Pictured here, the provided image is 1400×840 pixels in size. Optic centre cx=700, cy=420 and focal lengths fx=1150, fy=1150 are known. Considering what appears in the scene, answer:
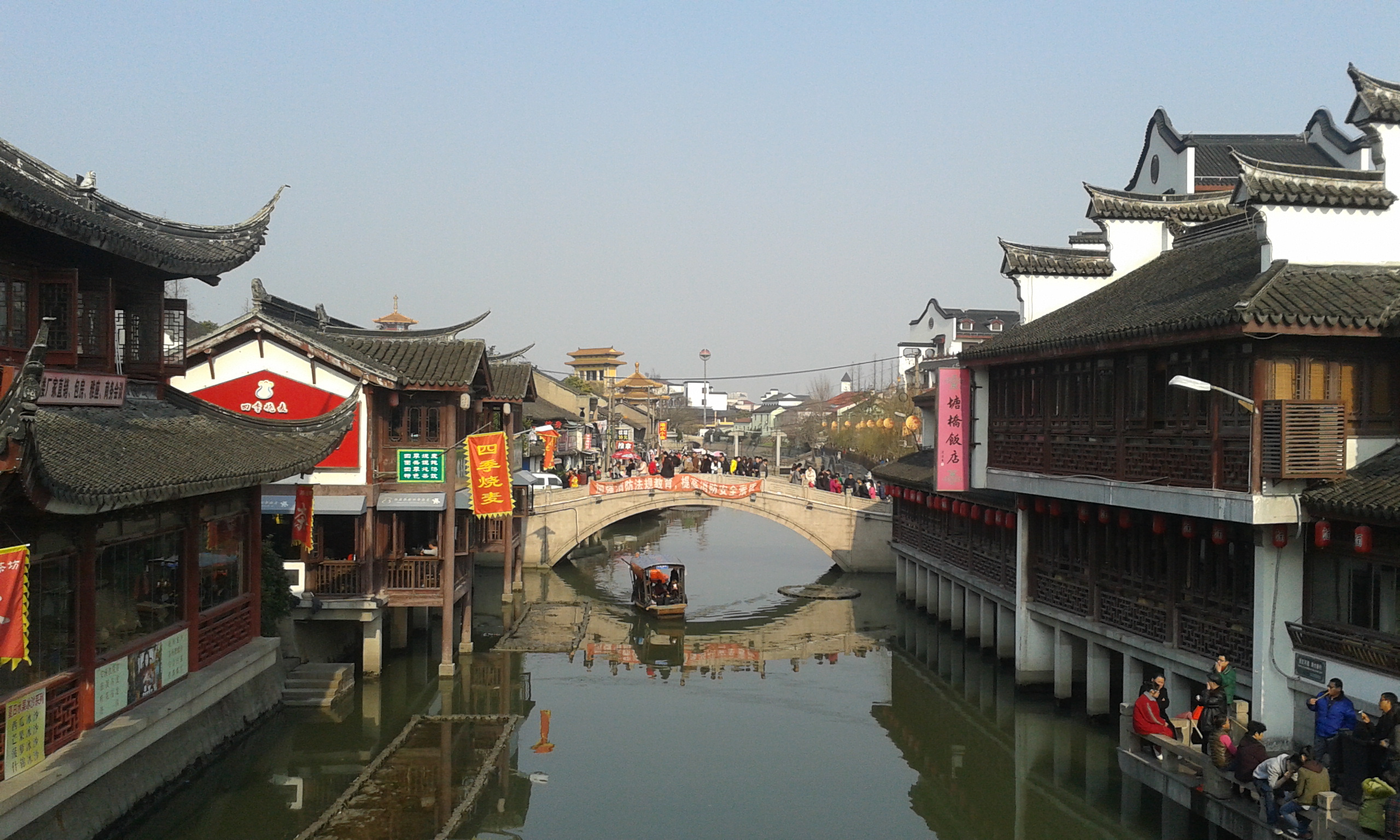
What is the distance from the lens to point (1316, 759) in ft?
41.2

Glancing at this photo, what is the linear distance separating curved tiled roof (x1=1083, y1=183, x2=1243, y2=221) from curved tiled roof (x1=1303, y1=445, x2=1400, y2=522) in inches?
388

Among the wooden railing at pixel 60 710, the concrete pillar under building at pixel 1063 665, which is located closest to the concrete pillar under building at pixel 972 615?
the concrete pillar under building at pixel 1063 665

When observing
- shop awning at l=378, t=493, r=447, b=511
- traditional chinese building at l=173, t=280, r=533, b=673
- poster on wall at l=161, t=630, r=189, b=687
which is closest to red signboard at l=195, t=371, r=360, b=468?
traditional chinese building at l=173, t=280, r=533, b=673

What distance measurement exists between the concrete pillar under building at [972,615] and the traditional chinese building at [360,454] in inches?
442

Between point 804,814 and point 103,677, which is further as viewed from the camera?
point 804,814

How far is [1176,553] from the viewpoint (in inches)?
650

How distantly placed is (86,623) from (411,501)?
11.0 metres

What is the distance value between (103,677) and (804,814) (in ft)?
30.7

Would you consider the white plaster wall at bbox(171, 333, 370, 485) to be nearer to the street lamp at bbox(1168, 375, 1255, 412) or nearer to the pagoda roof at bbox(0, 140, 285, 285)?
the pagoda roof at bbox(0, 140, 285, 285)

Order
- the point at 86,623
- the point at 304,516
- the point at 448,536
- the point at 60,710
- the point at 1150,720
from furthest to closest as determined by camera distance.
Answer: the point at 448,536
the point at 304,516
the point at 1150,720
the point at 86,623
the point at 60,710

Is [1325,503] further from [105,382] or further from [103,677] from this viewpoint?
[105,382]

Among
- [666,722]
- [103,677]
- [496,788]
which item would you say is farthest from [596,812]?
[103,677]

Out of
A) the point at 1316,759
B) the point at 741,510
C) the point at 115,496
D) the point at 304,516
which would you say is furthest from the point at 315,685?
the point at 741,510

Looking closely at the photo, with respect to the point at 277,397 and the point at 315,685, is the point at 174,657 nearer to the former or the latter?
the point at 315,685
